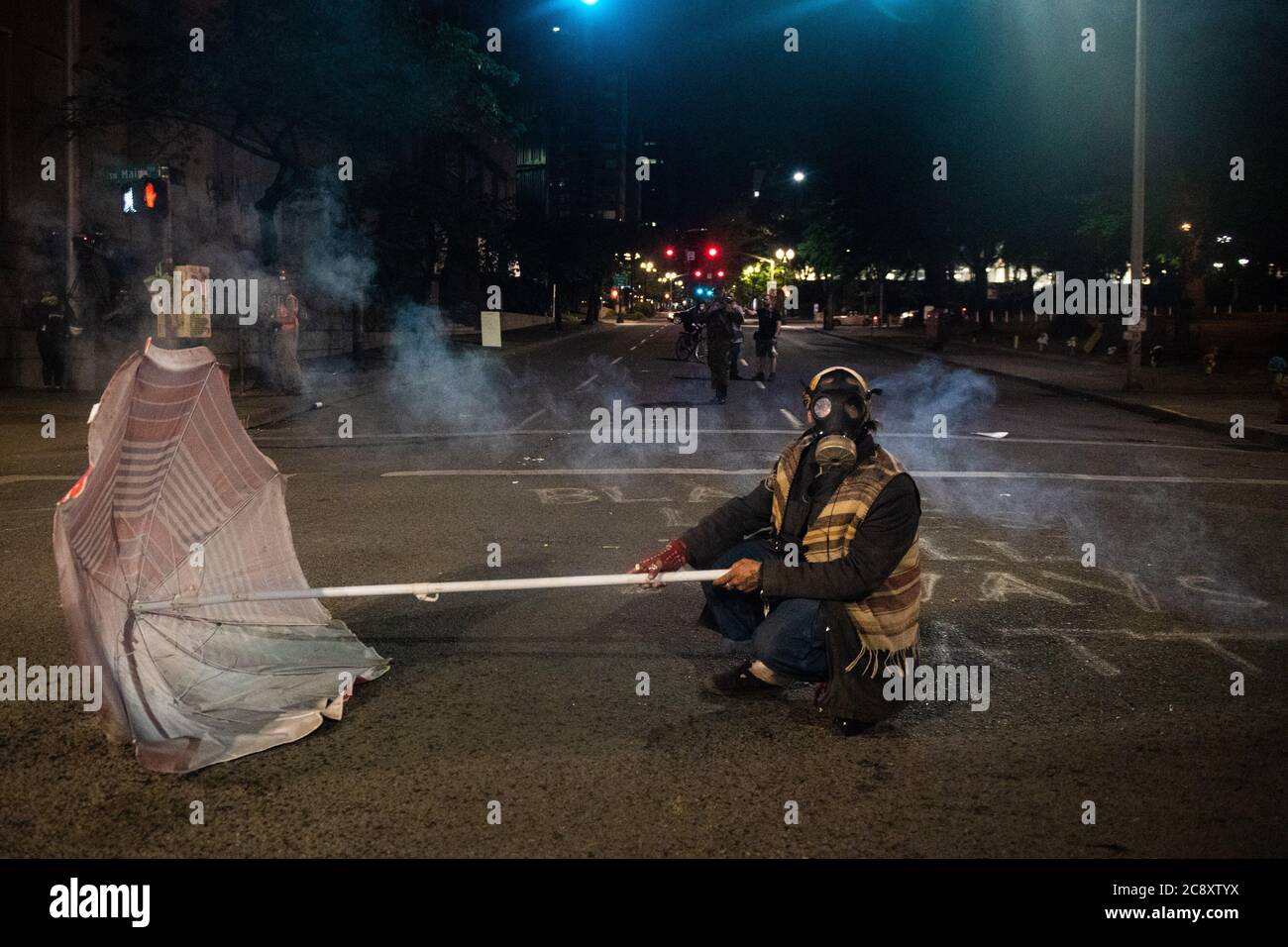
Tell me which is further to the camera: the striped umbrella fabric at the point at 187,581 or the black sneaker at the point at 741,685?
the black sneaker at the point at 741,685

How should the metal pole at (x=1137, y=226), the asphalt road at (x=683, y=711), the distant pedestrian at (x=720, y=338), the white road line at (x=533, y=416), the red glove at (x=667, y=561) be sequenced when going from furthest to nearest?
the metal pole at (x=1137, y=226)
the distant pedestrian at (x=720, y=338)
the white road line at (x=533, y=416)
the red glove at (x=667, y=561)
the asphalt road at (x=683, y=711)

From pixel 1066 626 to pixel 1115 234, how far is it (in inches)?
1326

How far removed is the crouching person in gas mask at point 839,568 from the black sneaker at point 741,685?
133mm

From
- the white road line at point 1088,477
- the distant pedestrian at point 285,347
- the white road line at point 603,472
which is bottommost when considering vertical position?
the white road line at point 1088,477

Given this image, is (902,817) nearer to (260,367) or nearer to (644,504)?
(644,504)

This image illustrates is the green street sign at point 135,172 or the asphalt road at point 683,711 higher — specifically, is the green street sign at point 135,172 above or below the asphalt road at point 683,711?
above

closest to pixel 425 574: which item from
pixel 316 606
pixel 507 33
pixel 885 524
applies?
pixel 316 606

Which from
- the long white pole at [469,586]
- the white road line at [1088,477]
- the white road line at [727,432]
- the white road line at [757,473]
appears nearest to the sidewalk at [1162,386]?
the white road line at [727,432]

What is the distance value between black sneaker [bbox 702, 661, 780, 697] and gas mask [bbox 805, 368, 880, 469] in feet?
3.53

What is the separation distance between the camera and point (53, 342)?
70.4ft

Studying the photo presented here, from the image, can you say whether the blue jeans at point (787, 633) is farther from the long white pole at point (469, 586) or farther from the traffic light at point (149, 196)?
the traffic light at point (149, 196)

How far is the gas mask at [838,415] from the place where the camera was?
4848mm
